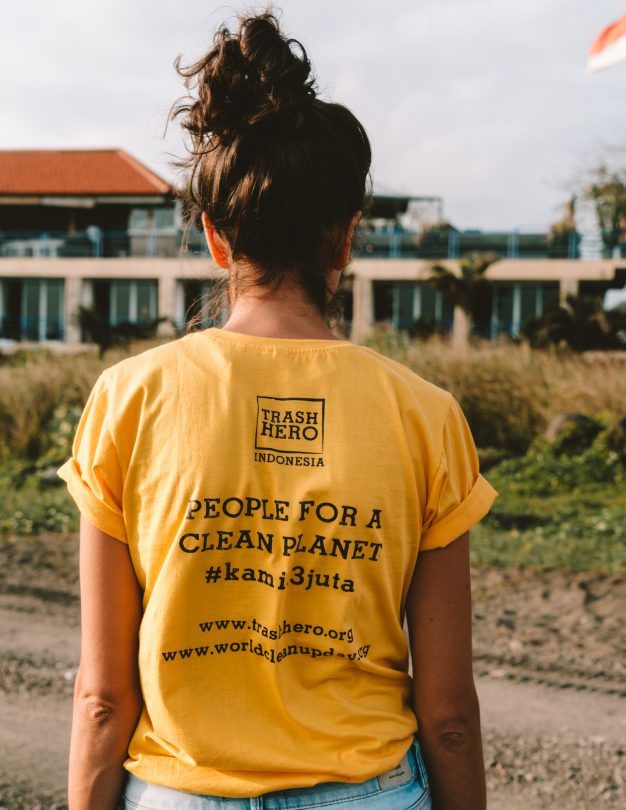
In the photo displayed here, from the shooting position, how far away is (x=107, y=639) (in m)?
1.35

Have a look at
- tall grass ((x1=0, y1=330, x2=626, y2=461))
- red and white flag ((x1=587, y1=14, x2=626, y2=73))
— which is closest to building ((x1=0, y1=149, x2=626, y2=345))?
tall grass ((x1=0, y1=330, x2=626, y2=461))

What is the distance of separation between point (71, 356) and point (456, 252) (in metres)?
21.4

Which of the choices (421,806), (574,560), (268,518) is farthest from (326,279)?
(574,560)

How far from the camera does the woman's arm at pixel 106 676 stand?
52.7 inches

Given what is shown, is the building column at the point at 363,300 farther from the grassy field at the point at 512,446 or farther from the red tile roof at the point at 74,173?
the grassy field at the point at 512,446

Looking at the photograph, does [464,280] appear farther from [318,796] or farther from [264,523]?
[318,796]

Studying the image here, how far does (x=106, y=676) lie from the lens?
134cm

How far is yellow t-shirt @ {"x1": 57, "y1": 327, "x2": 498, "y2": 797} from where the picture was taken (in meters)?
1.29

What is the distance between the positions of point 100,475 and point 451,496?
548mm

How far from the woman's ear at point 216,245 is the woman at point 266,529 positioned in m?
0.04

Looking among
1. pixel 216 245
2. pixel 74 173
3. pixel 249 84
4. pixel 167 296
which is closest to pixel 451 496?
pixel 216 245

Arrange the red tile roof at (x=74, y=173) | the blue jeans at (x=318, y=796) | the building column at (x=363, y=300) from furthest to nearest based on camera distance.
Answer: the red tile roof at (x=74, y=173) → the building column at (x=363, y=300) → the blue jeans at (x=318, y=796)

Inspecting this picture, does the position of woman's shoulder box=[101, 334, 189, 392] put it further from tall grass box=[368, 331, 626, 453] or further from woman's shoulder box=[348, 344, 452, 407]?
tall grass box=[368, 331, 626, 453]

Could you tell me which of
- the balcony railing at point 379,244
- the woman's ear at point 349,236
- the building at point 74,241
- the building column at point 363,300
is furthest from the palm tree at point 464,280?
the woman's ear at point 349,236
